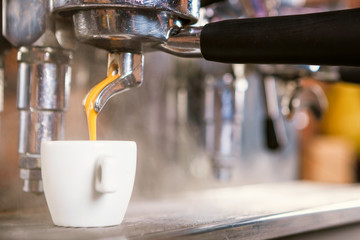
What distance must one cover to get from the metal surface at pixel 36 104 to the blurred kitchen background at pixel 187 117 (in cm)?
4

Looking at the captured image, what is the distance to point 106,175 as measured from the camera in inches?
16.6

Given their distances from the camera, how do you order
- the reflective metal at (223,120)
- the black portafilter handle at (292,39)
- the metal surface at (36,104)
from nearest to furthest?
the black portafilter handle at (292,39)
the metal surface at (36,104)
the reflective metal at (223,120)

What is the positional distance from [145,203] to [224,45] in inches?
10.2

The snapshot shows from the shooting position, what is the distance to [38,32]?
0.52 metres

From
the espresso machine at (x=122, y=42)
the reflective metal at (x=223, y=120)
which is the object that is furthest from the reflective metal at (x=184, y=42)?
the reflective metal at (x=223, y=120)

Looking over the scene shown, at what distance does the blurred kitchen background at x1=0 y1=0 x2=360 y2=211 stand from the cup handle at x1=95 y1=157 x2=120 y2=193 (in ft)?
0.55

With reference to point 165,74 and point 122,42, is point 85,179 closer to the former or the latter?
point 122,42

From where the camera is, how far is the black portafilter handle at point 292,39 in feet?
1.34

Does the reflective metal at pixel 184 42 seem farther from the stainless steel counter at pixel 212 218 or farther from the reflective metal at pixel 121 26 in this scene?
the stainless steel counter at pixel 212 218

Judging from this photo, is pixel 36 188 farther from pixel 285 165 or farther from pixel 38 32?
pixel 285 165

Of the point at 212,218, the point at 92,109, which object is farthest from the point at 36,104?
the point at 212,218

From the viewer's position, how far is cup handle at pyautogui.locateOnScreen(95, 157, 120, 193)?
16.6 inches

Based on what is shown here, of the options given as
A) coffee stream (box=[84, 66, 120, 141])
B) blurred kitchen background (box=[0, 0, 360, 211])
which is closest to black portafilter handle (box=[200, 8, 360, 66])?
coffee stream (box=[84, 66, 120, 141])

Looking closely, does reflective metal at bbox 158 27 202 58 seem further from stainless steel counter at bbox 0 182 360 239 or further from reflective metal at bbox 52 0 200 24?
stainless steel counter at bbox 0 182 360 239
